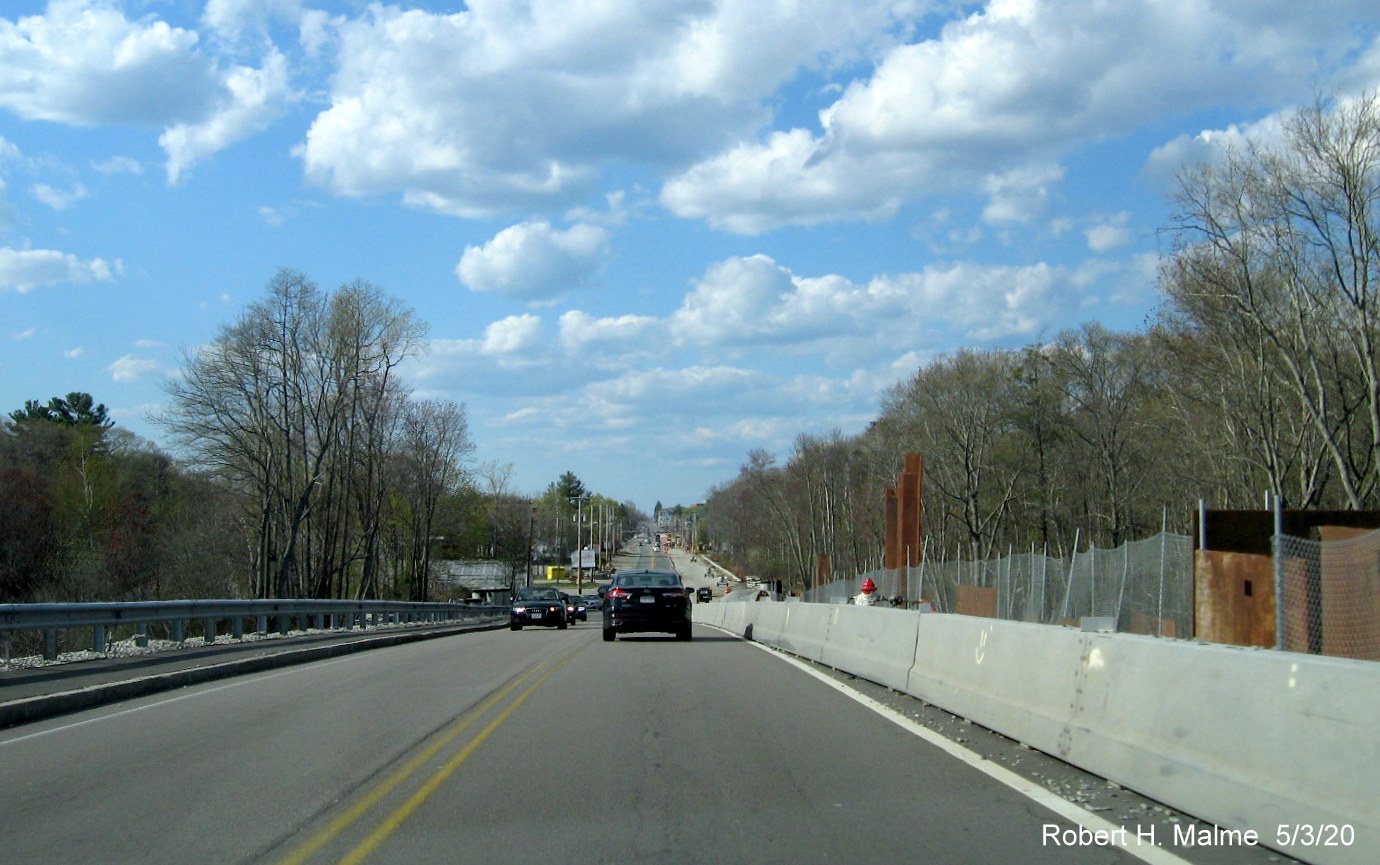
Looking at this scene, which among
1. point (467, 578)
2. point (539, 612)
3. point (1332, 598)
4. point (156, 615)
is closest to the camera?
point (1332, 598)

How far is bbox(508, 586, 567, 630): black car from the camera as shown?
1553 inches

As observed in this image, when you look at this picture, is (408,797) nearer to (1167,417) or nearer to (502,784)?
(502,784)

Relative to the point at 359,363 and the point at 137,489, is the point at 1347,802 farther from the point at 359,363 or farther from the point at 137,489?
the point at 137,489

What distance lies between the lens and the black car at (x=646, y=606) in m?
25.6

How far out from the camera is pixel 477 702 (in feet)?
42.1

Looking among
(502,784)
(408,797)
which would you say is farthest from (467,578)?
(408,797)

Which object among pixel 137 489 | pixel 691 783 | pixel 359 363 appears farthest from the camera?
pixel 137 489

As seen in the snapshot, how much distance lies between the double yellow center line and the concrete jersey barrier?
446 cm

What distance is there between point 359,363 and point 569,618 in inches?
818

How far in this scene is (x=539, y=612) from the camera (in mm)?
39781

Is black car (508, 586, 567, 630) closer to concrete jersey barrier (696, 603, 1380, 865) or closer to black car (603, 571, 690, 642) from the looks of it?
black car (603, 571, 690, 642)

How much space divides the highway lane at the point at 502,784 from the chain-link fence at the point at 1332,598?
5.15 meters

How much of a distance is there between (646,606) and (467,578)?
90461 millimetres

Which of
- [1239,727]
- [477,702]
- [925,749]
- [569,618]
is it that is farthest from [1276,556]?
[569,618]
